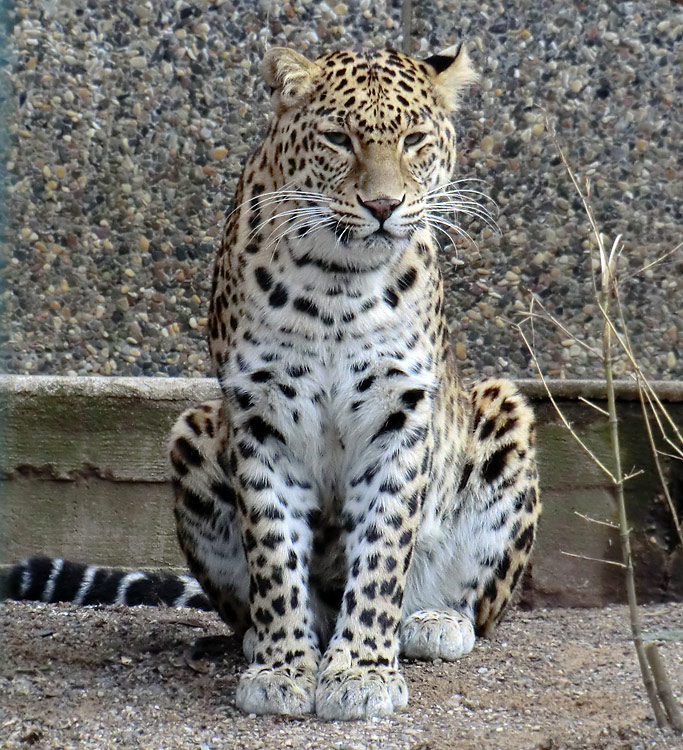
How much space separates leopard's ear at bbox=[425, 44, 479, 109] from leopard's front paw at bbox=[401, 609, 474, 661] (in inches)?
85.6

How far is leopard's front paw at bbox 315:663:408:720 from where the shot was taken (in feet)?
13.7

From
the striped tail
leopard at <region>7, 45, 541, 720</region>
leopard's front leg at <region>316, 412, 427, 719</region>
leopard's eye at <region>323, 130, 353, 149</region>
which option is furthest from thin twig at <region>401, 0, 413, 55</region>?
the striped tail

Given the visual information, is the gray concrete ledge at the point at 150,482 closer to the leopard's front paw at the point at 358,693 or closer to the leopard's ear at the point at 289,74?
the leopard's ear at the point at 289,74

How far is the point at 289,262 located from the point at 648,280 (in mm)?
2763

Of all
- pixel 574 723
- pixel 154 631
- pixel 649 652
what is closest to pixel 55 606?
pixel 154 631

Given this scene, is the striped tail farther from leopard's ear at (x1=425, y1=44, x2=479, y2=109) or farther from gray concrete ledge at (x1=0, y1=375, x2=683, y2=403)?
leopard's ear at (x1=425, y1=44, x2=479, y2=109)

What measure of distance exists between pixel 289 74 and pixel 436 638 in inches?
94.2

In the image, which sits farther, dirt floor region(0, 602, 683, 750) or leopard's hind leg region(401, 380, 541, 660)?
leopard's hind leg region(401, 380, 541, 660)

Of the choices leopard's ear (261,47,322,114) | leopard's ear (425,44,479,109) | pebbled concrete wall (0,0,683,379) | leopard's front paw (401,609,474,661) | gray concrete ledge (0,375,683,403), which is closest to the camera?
leopard's ear (261,47,322,114)

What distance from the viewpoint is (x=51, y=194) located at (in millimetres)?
6293

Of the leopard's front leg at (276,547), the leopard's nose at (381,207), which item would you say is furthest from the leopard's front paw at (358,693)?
the leopard's nose at (381,207)

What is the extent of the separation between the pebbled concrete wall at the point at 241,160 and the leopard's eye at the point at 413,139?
1968mm

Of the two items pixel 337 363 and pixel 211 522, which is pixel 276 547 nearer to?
pixel 211 522

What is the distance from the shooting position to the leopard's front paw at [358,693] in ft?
13.7
